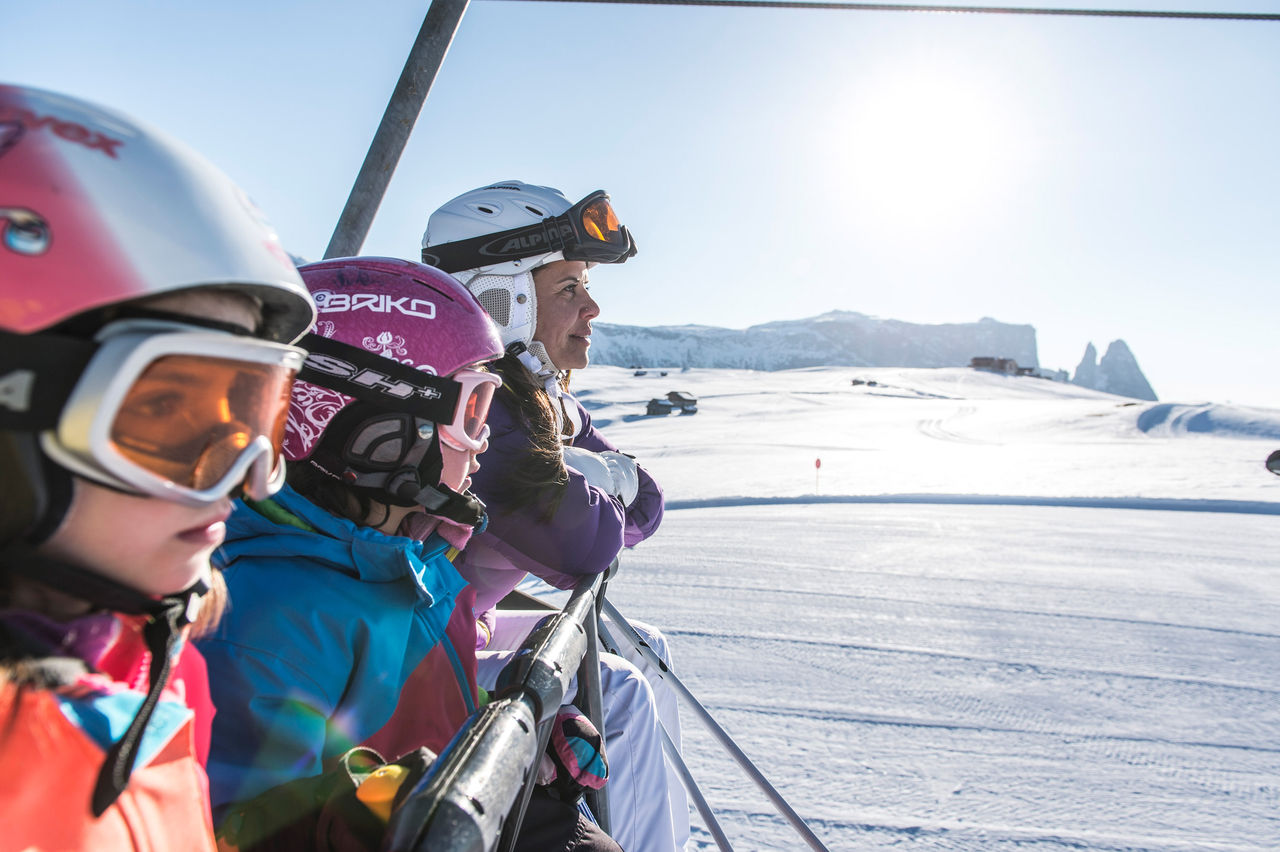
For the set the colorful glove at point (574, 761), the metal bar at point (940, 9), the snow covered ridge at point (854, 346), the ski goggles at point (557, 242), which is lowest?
the colorful glove at point (574, 761)

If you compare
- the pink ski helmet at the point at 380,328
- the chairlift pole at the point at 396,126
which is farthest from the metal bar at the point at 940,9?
the pink ski helmet at the point at 380,328

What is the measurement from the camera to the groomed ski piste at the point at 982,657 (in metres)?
2.56

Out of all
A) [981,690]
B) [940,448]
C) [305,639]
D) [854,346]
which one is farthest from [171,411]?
[854,346]

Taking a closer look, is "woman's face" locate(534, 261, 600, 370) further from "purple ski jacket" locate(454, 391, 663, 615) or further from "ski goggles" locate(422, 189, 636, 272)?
"purple ski jacket" locate(454, 391, 663, 615)

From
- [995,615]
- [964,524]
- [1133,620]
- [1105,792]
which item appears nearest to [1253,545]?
[964,524]

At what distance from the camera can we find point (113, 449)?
2.48 ft

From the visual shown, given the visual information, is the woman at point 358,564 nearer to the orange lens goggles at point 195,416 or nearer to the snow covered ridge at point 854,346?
the orange lens goggles at point 195,416

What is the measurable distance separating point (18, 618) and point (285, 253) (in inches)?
23.2

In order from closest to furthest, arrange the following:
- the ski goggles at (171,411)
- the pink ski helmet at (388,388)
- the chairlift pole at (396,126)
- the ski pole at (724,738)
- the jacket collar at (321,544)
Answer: the ski goggles at (171,411)
the jacket collar at (321,544)
the pink ski helmet at (388,388)
the ski pole at (724,738)
the chairlift pole at (396,126)

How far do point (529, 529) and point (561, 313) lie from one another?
1.13 meters

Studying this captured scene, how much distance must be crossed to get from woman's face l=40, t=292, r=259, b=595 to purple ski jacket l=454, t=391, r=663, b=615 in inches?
41.2

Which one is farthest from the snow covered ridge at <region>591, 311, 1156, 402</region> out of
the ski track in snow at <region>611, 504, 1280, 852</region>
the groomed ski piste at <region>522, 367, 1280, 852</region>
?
the ski track in snow at <region>611, 504, 1280, 852</region>

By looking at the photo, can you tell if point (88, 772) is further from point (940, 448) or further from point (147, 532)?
point (940, 448)

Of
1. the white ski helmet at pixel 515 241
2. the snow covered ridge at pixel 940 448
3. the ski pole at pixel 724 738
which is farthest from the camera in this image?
the snow covered ridge at pixel 940 448
